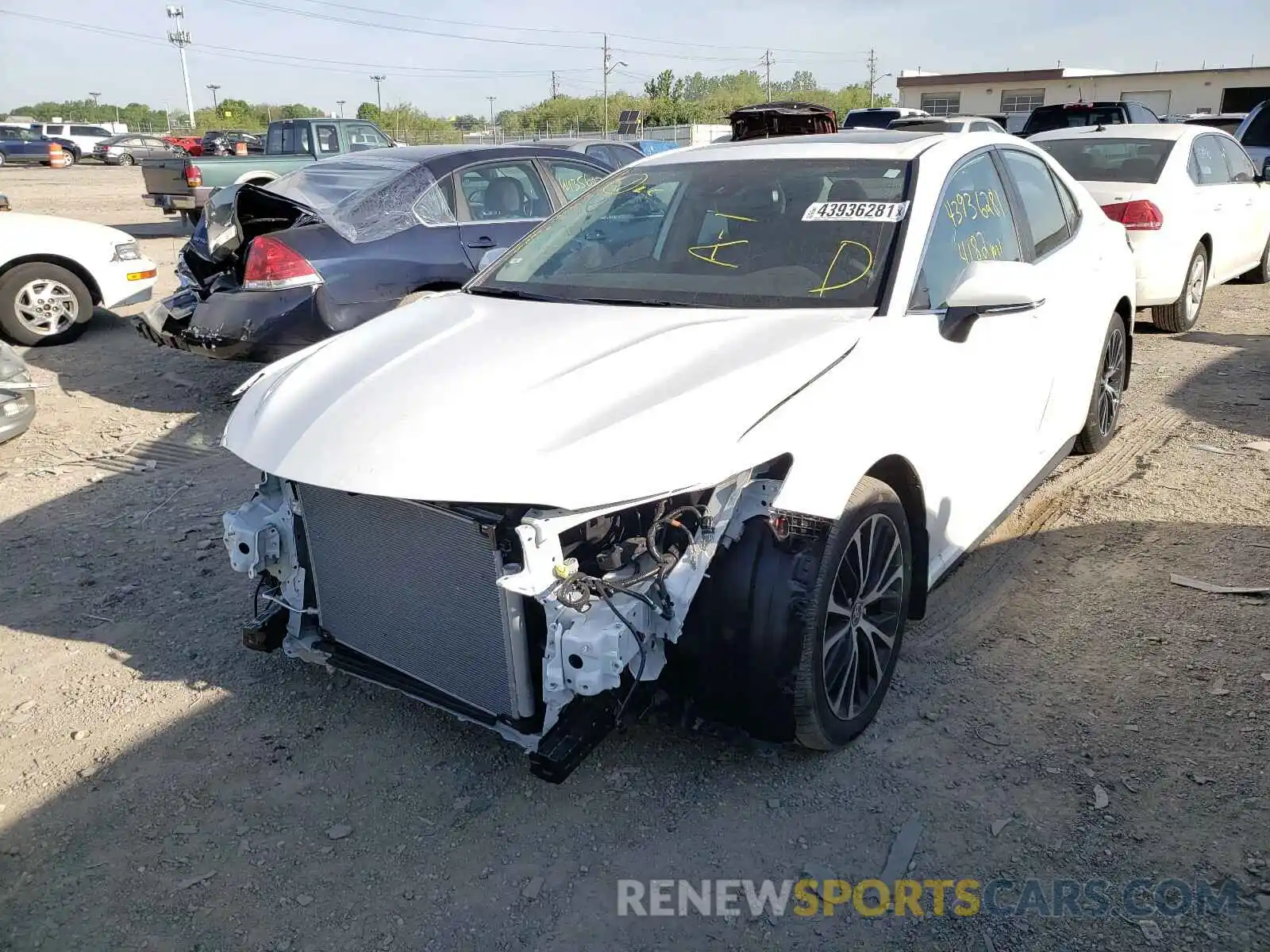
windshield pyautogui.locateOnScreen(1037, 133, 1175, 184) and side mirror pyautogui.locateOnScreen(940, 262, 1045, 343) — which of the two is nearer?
side mirror pyautogui.locateOnScreen(940, 262, 1045, 343)

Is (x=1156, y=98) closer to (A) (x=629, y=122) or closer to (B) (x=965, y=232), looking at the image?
(A) (x=629, y=122)

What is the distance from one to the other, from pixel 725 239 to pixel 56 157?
44638 mm

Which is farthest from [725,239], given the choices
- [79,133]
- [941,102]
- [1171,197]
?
[79,133]

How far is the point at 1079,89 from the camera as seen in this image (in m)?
43.3

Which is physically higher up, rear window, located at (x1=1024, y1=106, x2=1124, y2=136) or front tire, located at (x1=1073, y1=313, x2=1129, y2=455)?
rear window, located at (x1=1024, y1=106, x2=1124, y2=136)

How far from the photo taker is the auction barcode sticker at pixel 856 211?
3.30 metres

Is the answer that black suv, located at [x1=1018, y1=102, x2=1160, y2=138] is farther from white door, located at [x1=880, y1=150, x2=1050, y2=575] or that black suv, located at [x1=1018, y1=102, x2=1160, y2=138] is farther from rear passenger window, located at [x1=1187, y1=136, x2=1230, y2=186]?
white door, located at [x1=880, y1=150, x2=1050, y2=575]

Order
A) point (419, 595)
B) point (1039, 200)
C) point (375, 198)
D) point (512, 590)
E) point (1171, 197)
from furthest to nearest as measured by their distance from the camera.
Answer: point (1171, 197) → point (375, 198) → point (1039, 200) → point (419, 595) → point (512, 590)

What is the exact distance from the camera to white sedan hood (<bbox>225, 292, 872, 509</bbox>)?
2.40 m

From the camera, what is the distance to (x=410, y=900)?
248 centimetres

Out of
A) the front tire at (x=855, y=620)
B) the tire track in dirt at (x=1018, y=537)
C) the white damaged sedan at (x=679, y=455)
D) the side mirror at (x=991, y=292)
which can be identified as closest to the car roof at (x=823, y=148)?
the white damaged sedan at (x=679, y=455)

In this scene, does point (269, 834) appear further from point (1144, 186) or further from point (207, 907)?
point (1144, 186)

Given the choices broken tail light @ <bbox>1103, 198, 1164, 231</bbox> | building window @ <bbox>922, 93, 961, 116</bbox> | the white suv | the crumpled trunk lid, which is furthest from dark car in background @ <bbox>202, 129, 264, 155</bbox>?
building window @ <bbox>922, 93, 961, 116</bbox>

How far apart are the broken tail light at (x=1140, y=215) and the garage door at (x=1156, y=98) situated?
135 feet
